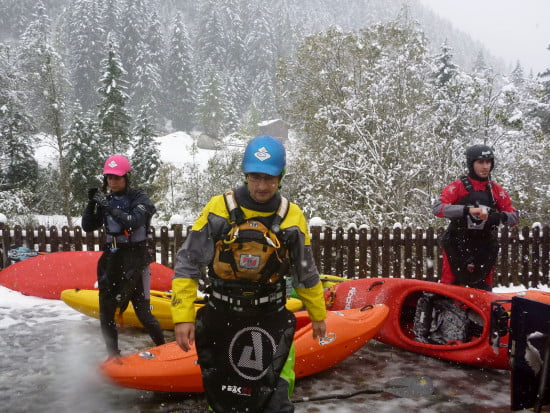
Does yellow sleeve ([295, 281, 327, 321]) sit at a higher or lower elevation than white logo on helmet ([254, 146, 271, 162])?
lower

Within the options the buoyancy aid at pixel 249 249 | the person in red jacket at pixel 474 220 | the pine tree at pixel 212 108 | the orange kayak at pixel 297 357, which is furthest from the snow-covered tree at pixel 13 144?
the buoyancy aid at pixel 249 249

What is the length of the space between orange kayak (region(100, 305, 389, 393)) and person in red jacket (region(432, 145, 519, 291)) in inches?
37.0

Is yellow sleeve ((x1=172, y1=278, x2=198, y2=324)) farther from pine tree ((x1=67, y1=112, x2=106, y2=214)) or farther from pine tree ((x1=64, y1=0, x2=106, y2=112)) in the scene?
pine tree ((x1=64, y1=0, x2=106, y2=112))

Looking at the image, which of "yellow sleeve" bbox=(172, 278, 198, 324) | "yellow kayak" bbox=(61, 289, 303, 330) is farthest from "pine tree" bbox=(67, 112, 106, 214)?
"yellow sleeve" bbox=(172, 278, 198, 324)

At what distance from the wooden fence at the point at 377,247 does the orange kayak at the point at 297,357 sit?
12.2ft

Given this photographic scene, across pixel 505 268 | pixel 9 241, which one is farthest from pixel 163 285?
pixel 505 268

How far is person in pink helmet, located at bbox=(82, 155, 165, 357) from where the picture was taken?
3.78m

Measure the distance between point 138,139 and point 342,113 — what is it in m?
22.7

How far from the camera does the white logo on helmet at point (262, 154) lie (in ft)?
7.50

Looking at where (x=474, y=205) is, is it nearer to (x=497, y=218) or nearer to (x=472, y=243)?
(x=497, y=218)

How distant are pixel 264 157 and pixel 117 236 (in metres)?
2.06

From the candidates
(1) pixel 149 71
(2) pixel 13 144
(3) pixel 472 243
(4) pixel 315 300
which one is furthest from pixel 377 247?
(1) pixel 149 71

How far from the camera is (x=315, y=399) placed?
352cm

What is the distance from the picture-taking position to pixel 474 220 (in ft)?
14.1
